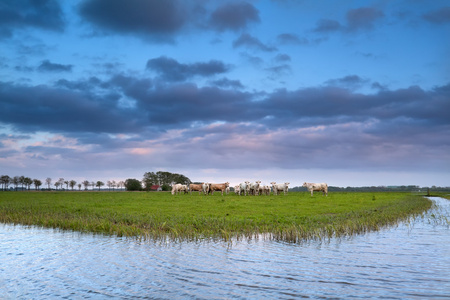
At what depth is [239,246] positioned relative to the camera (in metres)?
13.8

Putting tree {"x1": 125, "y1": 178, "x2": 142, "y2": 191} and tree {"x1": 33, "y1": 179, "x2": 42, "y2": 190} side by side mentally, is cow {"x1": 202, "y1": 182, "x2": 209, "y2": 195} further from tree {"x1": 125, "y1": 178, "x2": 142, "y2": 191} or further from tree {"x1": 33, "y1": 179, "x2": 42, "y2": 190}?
tree {"x1": 33, "y1": 179, "x2": 42, "y2": 190}

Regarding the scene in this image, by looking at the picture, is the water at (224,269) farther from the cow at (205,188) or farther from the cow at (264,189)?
the cow at (205,188)

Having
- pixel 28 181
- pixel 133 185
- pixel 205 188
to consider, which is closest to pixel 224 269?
pixel 205 188

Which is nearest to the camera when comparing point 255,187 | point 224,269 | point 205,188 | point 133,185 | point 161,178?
point 224,269

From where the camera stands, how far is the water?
8.42 meters

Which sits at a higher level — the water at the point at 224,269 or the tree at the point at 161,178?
the tree at the point at 161,178

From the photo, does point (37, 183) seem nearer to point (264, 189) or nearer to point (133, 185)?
point (133, 185)

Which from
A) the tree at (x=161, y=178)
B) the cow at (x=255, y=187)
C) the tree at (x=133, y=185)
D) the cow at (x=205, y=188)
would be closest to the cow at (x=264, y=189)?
the cow at (x=255, y=187)

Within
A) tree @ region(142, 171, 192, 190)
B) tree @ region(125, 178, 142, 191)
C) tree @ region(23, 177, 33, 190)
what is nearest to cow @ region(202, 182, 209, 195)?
tree @ region(125, 178, 142, 191)

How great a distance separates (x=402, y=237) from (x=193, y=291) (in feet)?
38.9

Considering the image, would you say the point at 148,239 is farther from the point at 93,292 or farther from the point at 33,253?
the point at 93,292

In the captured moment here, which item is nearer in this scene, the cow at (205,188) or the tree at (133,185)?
the cow at (205,188)

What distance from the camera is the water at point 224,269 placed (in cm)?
842

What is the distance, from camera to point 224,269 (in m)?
10.3
